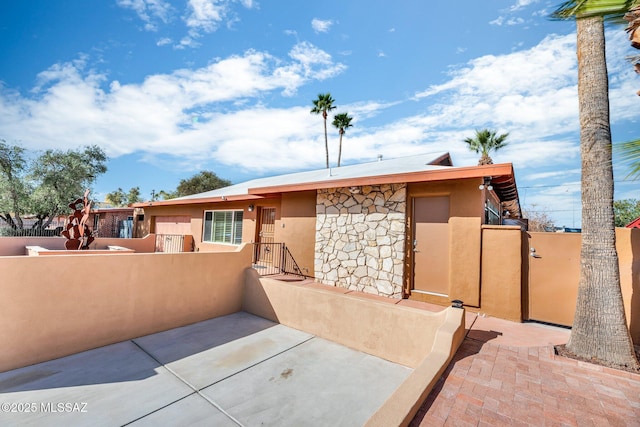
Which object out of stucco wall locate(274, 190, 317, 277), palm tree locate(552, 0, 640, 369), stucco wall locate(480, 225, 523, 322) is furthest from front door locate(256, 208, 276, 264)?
palm tree locate(552, 0, 640, 369)

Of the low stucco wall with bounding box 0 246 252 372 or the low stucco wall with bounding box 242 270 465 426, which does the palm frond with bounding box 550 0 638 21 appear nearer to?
the low stucco wall with bounding box 242 270 465 426

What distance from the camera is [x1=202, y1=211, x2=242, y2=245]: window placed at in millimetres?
11047

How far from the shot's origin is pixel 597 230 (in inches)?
141

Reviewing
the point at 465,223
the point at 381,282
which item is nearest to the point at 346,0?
the point at 465,223

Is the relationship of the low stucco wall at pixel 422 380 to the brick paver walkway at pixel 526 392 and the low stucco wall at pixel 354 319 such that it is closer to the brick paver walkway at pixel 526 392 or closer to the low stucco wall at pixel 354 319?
the brick paver walkway at pixel 526 392

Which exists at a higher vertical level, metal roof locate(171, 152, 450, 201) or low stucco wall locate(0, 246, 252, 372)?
metal roof locate(171, 152, 450, 201)

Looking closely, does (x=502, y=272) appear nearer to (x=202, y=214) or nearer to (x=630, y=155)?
(x=630, y=155)

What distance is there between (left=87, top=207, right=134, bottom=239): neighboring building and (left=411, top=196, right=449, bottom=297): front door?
19176 millimetres

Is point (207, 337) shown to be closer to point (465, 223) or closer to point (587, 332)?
point (465, 223)

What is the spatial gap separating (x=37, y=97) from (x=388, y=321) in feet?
66.4

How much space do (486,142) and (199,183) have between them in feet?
93.4

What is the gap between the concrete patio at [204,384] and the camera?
3037 millimetres

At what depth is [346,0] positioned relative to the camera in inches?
309

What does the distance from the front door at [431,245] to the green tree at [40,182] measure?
19.3 metres
